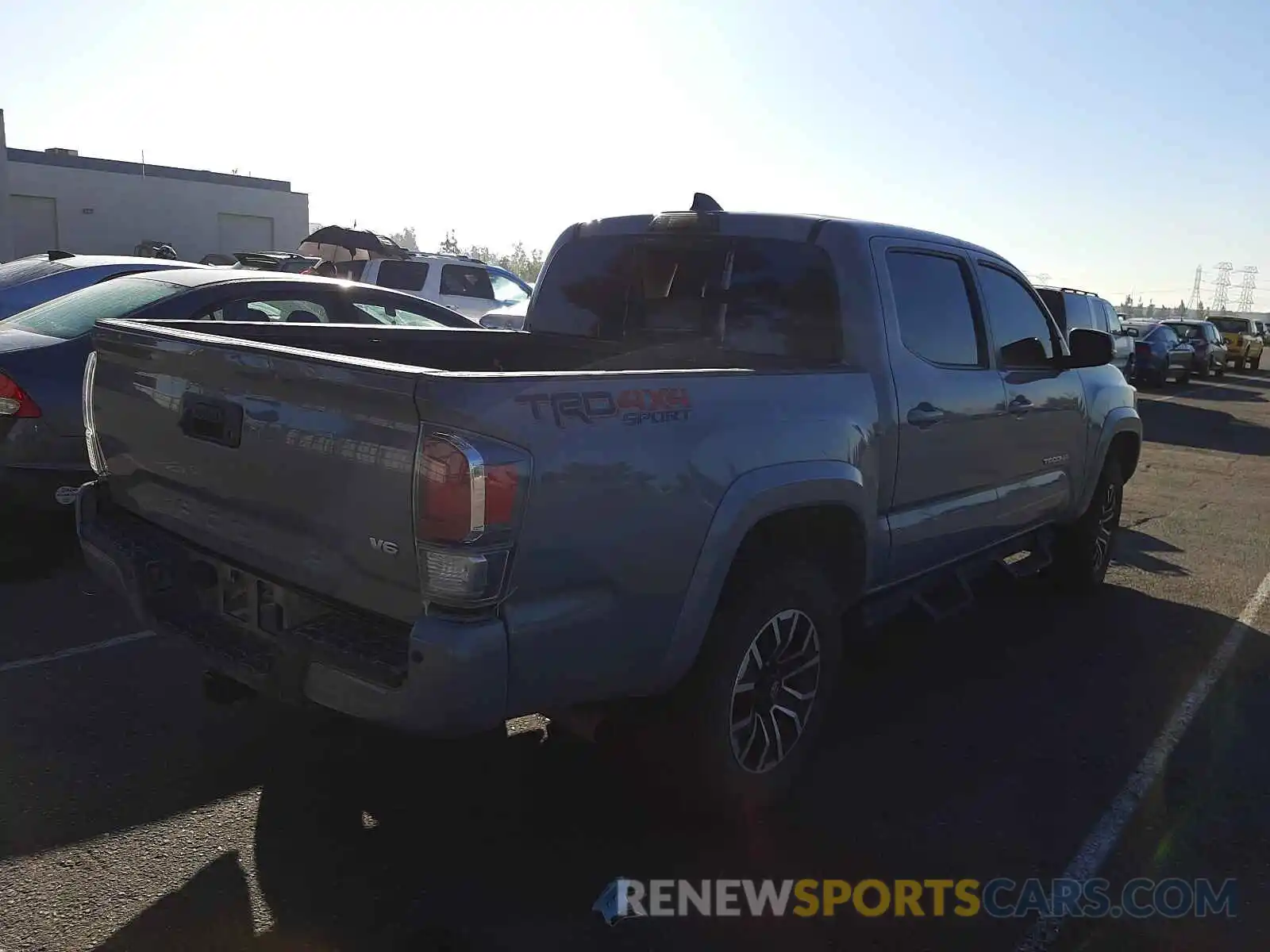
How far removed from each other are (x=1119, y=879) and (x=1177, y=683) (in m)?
2.09

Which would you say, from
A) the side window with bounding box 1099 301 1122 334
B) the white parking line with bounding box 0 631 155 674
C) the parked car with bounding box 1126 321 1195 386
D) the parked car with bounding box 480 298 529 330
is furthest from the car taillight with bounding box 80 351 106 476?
the parked car with bounding box 1126 321 1195 386

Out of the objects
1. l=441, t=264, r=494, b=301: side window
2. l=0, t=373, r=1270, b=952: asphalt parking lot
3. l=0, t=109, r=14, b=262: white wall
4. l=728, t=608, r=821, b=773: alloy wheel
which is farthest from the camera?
l=0, t=109, r=14, b=262: white wall

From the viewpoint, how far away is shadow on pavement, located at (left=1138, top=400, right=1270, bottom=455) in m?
15.3

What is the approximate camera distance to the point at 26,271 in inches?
347

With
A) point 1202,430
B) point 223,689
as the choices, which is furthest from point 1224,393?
point 223,689

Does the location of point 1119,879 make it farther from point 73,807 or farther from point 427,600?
point 73,807

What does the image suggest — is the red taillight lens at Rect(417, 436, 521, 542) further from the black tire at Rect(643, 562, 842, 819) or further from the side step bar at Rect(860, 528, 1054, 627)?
the side step bar at Rect(860, 528, 1054, 627)

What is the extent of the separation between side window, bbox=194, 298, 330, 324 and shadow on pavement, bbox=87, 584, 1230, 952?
11.1ft

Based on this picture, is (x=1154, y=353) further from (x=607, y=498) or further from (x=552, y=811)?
(x=607, y=498)

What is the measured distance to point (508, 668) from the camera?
2584 millimetres

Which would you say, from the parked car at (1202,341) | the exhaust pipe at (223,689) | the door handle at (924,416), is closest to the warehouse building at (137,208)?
the parked car at (1202,341)

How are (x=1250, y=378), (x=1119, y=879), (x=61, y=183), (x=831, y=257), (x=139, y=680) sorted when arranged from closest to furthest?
(x=1119, y=879)
(x=831, y=257)
(x=139, y=680)
(x=1250, y=378)
(x=61, y=183)

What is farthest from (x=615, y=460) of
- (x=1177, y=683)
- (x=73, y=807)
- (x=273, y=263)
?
(x=273, y=263)

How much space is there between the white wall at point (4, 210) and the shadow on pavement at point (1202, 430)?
101 feet
